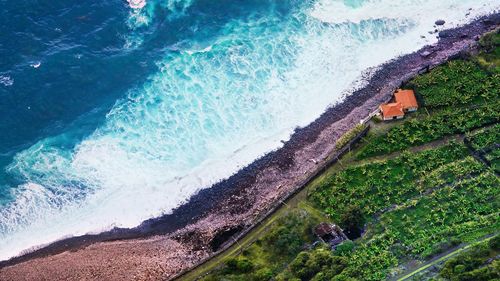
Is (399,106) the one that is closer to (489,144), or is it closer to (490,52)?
(489,144)

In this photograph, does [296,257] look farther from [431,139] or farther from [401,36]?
[401,36]

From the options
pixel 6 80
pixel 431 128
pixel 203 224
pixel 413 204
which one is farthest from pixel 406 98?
pixel 6 80

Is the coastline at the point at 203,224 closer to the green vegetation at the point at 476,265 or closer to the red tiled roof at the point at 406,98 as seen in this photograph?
the red tiled roof at the point at 406,98

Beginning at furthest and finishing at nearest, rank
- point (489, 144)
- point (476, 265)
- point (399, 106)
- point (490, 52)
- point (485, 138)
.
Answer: point (490, 52) < point (399, 106) < point (485, 138) < point (489, 144) < point (476, 265)

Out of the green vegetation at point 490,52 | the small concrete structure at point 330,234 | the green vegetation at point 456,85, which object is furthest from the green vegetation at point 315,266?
the green vegetation at point 490,52

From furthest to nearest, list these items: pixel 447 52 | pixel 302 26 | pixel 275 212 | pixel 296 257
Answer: pixel 302 26 < pixel 447 52 < pixel 275 212 < pixel 296 257

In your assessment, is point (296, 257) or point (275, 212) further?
point (275, 212)

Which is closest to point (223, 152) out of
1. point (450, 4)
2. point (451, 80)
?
point (451, 80)
